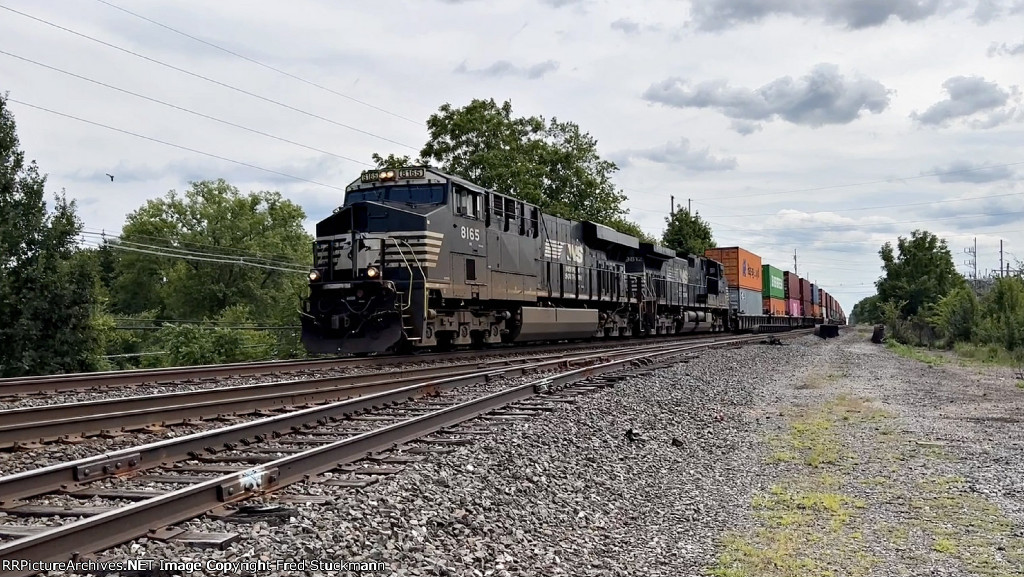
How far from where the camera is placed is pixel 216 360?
74.4ft

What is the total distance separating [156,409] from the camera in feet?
24.3

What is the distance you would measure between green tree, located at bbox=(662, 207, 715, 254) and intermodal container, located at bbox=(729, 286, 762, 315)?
58.0 ft

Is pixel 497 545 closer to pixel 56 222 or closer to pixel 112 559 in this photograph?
pixel 112 559

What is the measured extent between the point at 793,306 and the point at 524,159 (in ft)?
69.2

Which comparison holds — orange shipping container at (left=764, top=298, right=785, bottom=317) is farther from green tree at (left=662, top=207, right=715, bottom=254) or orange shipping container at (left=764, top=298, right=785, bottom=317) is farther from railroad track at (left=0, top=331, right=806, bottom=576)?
railroad track at (left=0, top=331, right=806, bottom=576)

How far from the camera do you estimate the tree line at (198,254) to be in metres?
19.8

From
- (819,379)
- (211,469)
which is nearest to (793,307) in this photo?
(819,379)

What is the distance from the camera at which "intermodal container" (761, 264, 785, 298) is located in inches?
1666

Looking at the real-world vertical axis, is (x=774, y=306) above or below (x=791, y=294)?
below

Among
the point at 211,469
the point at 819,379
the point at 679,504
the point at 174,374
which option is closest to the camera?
the point at 211,469

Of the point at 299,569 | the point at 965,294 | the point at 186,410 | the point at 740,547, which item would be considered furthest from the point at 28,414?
the point at 965,294

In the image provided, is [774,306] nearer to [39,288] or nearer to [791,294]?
[791,294]

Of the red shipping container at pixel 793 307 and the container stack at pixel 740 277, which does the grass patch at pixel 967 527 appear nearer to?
the container stack at pixel 740 277

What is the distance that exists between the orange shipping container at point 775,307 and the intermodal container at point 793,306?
168 cm
